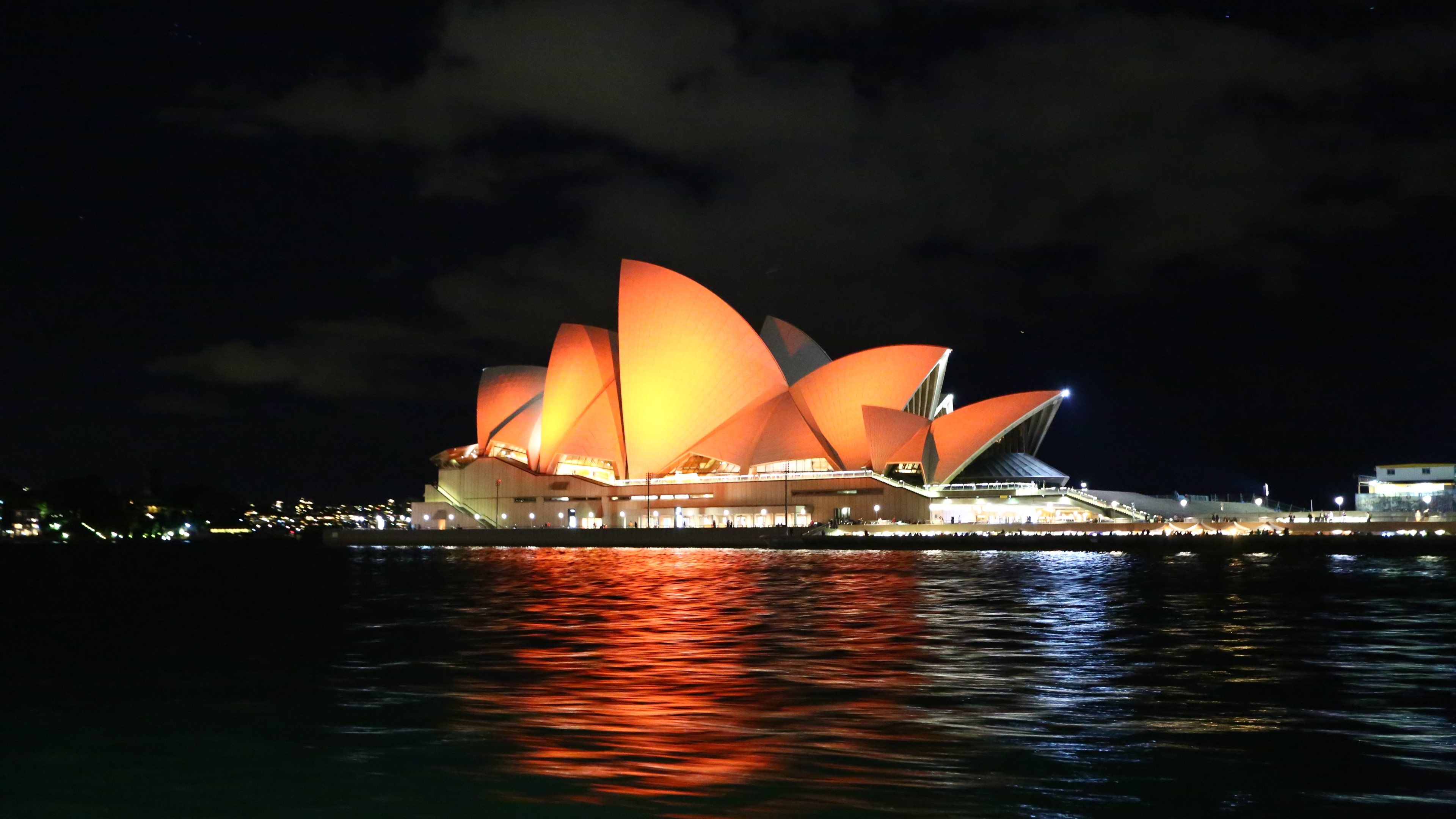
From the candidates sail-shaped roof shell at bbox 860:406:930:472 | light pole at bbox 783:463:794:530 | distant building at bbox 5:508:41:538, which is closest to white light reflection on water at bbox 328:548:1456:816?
sail-shaped roof shell at bbox 860:406:930:472

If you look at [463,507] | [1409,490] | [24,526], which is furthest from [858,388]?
[24,526]

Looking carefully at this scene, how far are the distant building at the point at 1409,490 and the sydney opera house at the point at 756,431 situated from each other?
19426mm

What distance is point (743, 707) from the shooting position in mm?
10977

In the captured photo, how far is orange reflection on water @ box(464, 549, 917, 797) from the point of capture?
8398mm

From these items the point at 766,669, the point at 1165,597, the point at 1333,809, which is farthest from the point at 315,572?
the point at 1333,809

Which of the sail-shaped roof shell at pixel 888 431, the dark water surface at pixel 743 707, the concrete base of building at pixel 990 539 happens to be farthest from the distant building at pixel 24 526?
the dark water surface at pixel 743 707

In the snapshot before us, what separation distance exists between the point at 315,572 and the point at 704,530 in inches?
1043

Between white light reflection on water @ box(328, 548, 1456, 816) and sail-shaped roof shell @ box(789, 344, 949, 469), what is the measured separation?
39857 millimetres

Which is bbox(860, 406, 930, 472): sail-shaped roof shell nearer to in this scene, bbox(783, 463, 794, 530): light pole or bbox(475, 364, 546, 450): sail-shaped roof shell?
bbox(783, 463, 794, 530): light pole

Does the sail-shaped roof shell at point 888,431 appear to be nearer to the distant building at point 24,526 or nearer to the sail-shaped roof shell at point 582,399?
the sail-shaped roof shell at point 582,399

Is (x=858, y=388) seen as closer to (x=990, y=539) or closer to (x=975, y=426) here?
(x=975, y=426)

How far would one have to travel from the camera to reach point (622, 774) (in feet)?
26.2

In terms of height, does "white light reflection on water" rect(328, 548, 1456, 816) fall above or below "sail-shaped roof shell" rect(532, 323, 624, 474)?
below

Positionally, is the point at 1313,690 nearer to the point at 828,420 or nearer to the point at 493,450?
the point at 828,420
